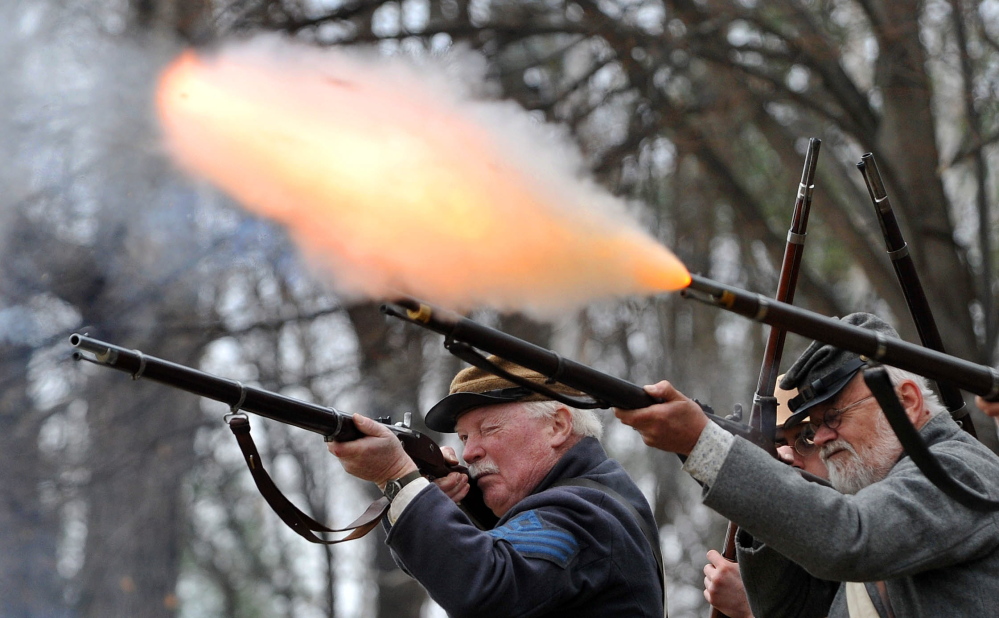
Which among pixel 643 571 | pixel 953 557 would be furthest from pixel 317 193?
pixel 953 557

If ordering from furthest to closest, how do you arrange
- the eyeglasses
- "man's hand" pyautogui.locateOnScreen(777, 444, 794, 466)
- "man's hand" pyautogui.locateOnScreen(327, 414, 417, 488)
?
"man's hand" pyautogui.locateOnScreen(777, 444, 794, 466), "man's hand" pyautogui.locateOnScreen(327, 414, 417, 488), the eyeglasses

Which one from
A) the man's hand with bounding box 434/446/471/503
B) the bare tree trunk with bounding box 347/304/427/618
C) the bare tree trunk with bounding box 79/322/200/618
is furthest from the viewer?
the bare tree trunk with bounding box 79/322/200/618

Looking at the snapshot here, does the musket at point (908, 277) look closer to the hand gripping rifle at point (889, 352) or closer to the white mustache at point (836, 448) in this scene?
the white mustache at point (836, 448)

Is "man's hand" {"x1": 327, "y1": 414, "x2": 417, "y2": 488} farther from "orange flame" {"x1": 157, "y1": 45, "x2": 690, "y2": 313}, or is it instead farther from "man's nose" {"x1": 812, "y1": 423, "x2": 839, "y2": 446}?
"man's nose" {"x1": 812, "y1": 423, "x2": 839, "y2": 446}

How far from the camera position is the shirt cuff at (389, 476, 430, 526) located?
419cm

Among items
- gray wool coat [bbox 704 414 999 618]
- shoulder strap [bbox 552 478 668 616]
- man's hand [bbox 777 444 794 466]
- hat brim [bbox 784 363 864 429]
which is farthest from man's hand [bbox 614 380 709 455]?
man's hand [bbox 777 444 794 466]

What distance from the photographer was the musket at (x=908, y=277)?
4.50 metres

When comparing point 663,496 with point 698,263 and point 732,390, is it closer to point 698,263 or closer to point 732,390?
point 732,390

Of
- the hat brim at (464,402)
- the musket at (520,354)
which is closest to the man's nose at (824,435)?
the musket at (520,354)

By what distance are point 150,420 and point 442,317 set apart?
1188 cm

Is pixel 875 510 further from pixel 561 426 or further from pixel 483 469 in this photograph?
pixel 483 469

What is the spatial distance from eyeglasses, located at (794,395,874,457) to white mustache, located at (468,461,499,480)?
1.28 meters

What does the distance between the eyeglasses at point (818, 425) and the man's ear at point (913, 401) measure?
110 millimetres

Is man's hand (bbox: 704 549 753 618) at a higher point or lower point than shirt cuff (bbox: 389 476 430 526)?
lower
